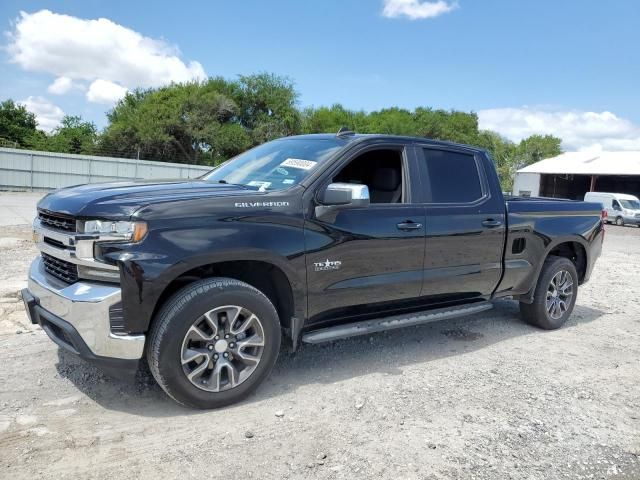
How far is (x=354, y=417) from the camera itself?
141 inches

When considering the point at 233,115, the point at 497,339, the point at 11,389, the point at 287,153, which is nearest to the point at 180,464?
the point at 11,389

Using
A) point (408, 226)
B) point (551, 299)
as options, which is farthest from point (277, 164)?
point (551, 299)

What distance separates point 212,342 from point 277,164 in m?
1.63

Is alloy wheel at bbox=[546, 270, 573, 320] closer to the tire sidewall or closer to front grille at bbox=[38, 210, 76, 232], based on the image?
the tire sidewall

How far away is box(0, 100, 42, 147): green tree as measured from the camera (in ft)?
164

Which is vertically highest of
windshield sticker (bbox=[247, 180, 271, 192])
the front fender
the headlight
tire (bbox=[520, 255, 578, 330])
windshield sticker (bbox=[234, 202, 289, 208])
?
windshield sticker (bbox=[247, 180, 271, 192])

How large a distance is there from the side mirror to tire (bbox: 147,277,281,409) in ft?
2.57

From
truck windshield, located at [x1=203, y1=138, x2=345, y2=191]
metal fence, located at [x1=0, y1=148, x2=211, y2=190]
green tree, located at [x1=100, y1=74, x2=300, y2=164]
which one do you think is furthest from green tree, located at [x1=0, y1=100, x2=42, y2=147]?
truck windshield, located at [x1=203, y1=138, x2=345, y2=191]

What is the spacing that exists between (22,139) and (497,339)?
2160 inches

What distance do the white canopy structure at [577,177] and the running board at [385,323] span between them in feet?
133

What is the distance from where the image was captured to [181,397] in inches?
135

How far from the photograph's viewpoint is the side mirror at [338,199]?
3793mm

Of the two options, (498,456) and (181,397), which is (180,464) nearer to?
(181,397)

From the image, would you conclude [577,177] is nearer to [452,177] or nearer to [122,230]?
[452,177]
